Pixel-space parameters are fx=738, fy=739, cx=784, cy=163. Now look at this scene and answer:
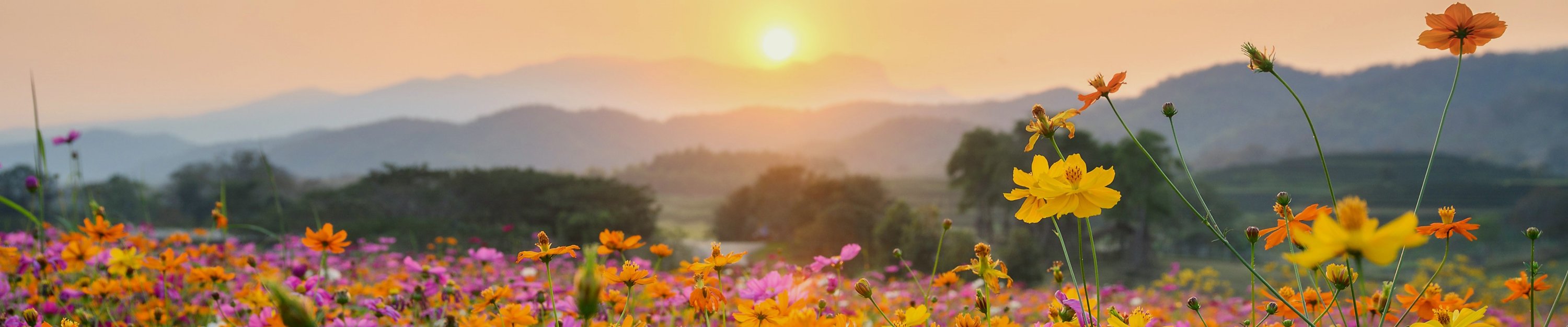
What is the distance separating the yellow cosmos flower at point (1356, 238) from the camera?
0.53 m

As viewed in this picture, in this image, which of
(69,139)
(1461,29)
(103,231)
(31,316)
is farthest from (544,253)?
(69,139)

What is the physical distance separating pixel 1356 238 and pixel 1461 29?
885 millimetres

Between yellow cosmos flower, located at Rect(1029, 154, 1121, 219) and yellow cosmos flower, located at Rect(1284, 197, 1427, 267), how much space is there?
1.15ft

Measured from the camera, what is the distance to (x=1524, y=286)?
53.6 inches

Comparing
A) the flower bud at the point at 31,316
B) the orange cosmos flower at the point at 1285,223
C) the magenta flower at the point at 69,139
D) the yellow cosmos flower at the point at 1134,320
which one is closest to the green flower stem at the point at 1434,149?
the orange cosmos flower at the point at 1285,223

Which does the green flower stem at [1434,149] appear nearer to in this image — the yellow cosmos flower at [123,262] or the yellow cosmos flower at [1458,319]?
the yellow cosmos flower at [1458,319]

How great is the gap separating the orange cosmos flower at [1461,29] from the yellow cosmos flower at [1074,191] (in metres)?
0.64

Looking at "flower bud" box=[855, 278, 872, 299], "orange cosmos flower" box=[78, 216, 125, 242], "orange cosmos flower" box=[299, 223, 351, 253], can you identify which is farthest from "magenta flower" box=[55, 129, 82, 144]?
"flower bud" box=[855, 278, 872, 299]

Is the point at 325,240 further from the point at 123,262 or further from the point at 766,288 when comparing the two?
the point at 766,288

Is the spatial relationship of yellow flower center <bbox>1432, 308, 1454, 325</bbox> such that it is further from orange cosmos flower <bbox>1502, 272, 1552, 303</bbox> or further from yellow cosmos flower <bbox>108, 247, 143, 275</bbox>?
yellow cosmos flower <bbox>108, 247, 143, 275</bbox>

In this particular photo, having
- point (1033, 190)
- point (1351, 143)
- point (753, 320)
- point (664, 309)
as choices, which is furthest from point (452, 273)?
point (1351, 143)

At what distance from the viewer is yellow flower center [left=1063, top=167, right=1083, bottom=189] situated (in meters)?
0.95

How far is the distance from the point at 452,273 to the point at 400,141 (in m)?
167

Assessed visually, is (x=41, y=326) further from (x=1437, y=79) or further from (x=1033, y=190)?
(x=1437, y=79)
